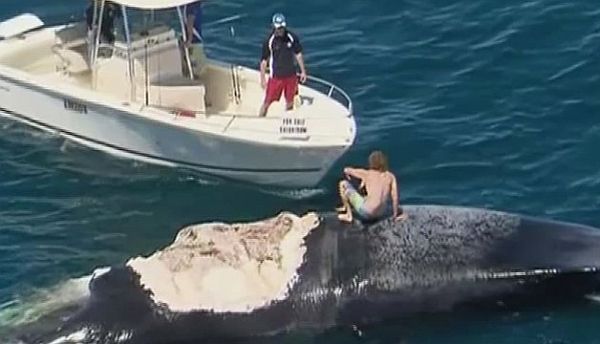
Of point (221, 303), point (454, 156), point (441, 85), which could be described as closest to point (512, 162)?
point (454, 156)

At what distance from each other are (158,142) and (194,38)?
2.42 metres

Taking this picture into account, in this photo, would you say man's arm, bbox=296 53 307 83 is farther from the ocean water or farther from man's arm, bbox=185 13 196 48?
man's arm, bbox=185 13 196 48

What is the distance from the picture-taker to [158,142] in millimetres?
35375

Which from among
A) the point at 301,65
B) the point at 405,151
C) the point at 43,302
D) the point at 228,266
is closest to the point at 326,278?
the point at 228,266

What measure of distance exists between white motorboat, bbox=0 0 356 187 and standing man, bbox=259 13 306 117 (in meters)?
0.25

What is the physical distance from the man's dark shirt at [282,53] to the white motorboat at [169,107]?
731 mm

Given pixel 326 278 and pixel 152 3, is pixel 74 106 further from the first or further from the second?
pixel 326 278

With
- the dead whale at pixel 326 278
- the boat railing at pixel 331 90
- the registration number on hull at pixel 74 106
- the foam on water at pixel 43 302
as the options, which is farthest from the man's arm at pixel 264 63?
the foam on water at pixel 43 302

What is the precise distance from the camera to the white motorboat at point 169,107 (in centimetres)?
3416

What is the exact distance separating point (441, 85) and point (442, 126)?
191 cm

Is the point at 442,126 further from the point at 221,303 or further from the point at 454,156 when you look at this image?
the point at 221,303

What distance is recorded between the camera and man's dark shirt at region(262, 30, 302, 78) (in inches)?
1348

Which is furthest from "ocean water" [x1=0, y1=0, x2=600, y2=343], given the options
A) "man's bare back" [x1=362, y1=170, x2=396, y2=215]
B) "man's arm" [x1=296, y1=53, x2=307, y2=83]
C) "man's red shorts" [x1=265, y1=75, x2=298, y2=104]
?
"man's bare back" [x1=362, y1=170, x2=396, y2=215]

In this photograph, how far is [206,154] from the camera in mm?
34969
